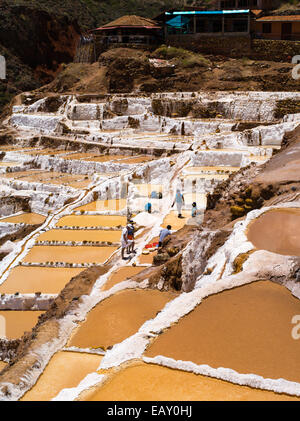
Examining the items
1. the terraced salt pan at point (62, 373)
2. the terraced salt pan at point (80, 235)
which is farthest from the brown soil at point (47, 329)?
the terraced salt pan at point (80, 235)

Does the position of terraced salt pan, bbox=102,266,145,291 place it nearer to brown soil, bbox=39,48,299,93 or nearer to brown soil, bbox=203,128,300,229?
brown soil, bbox=203,128,300,229

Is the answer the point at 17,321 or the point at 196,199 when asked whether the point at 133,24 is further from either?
the point at 17,321

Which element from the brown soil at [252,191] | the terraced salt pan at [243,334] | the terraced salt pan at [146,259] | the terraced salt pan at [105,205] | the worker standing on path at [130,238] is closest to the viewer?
the terraced salt pan at [243,334]

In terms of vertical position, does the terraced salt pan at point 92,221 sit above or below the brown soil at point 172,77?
below

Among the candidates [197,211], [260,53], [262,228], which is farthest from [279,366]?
[260,53]

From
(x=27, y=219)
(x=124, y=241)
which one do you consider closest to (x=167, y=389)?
(x=124, y=241)

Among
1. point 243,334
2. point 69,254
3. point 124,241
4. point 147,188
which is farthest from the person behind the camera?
point 147,188

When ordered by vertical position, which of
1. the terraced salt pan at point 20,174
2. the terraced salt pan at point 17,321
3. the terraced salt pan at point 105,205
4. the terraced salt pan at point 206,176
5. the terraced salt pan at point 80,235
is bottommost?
the terraced salt pan at point 17,321

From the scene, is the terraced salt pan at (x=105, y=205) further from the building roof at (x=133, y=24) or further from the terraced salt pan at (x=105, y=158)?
the building roof at (x=133, y=24)
